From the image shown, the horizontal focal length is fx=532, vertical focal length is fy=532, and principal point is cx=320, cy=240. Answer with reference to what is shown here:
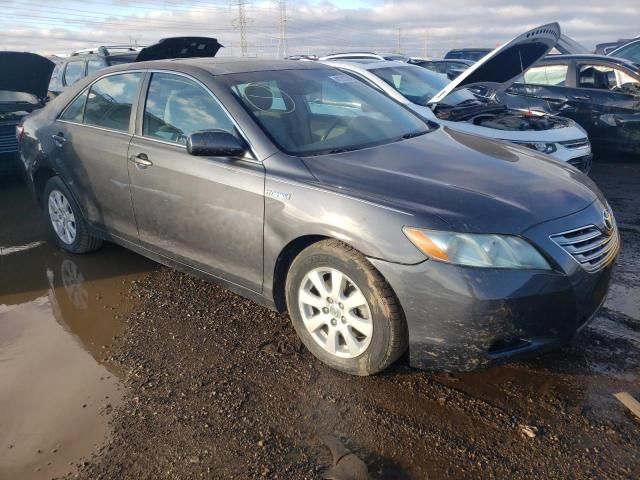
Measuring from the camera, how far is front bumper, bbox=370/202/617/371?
7.83 feet

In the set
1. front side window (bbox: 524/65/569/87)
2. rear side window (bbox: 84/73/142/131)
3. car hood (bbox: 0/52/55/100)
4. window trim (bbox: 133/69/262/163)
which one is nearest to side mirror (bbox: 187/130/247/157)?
window trim (bbox: 133/69/262/163)

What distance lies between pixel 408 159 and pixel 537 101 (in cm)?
603

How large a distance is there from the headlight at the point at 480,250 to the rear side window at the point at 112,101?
250 centimetres

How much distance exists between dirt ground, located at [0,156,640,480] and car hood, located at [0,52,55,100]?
15.4ft

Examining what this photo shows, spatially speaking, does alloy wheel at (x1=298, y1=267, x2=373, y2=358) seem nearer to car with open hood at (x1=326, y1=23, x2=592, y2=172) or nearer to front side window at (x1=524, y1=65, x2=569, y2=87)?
car with open hood at (x1=326, y1=23, x2=592, y2=172)

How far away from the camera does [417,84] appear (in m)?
6.81

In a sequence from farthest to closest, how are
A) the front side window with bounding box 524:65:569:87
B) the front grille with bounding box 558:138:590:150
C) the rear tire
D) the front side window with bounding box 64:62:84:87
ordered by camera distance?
the front side window with bounding box 64:62:84:87 → the front side window with bounding box 524:65:569:87 → the front grille with bounding box 558:138:590:150 → the rear tire

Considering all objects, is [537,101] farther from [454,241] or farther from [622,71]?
[454,241]

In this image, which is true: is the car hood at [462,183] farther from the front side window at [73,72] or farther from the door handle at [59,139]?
Result: the front side window at [73,72]

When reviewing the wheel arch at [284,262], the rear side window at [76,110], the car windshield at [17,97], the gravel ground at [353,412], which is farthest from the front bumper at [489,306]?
the car windshield at [17,97]

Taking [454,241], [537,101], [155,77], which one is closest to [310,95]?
[155,77]

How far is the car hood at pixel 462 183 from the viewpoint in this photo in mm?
2508

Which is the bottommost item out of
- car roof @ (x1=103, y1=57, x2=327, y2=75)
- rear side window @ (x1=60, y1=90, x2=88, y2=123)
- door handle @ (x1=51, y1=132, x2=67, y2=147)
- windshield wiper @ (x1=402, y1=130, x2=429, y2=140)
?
door handle @ (x1=51, y1=132, x2=67, y2=147)

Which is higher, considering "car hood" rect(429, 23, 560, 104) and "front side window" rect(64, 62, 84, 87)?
"car hood" rect(429, 23, 560, 104)
